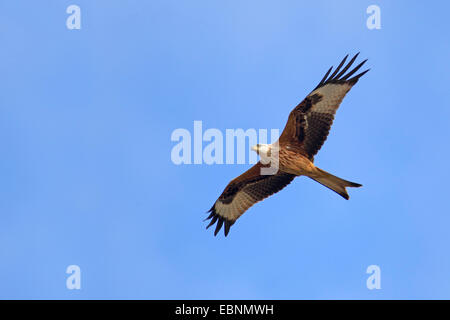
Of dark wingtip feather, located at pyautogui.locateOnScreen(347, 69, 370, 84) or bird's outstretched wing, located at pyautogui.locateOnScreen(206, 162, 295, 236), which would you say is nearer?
dark wingtip feather, located at pyautogui.locateOnScreen(347, 69, 370, 84)

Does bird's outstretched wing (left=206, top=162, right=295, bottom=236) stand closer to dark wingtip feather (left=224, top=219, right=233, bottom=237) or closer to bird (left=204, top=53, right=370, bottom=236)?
dark wingtip feather (left=224, top=219, right=233, bottom=237)

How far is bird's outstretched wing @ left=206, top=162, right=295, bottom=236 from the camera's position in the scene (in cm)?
1187

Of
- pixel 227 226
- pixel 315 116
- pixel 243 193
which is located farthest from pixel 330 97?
pixel 227 226

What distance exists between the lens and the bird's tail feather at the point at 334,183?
1064cm

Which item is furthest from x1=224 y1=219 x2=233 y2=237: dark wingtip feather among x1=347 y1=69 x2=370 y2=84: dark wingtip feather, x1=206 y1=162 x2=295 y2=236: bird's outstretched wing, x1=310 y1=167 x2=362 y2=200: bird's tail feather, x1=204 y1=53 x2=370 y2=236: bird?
x1=347 y1=69 x2=370 y2=84: dark wingtip feather

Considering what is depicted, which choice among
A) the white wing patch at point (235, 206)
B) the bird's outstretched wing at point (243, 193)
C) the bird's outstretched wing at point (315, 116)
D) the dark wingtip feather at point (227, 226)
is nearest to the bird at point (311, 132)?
the bird's outstretched wing at point (315, 116)

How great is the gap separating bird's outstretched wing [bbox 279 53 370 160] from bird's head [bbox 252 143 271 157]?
1.16ft

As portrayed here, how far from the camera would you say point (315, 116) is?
432 inches

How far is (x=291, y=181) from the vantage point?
→ 11883 millimetres

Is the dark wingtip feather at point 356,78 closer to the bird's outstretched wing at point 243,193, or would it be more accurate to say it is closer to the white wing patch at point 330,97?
the white wing patch at point 330,97

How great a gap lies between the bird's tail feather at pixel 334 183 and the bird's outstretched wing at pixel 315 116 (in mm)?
388

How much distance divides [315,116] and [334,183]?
1175 mm

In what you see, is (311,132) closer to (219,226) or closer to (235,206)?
(235,206)
